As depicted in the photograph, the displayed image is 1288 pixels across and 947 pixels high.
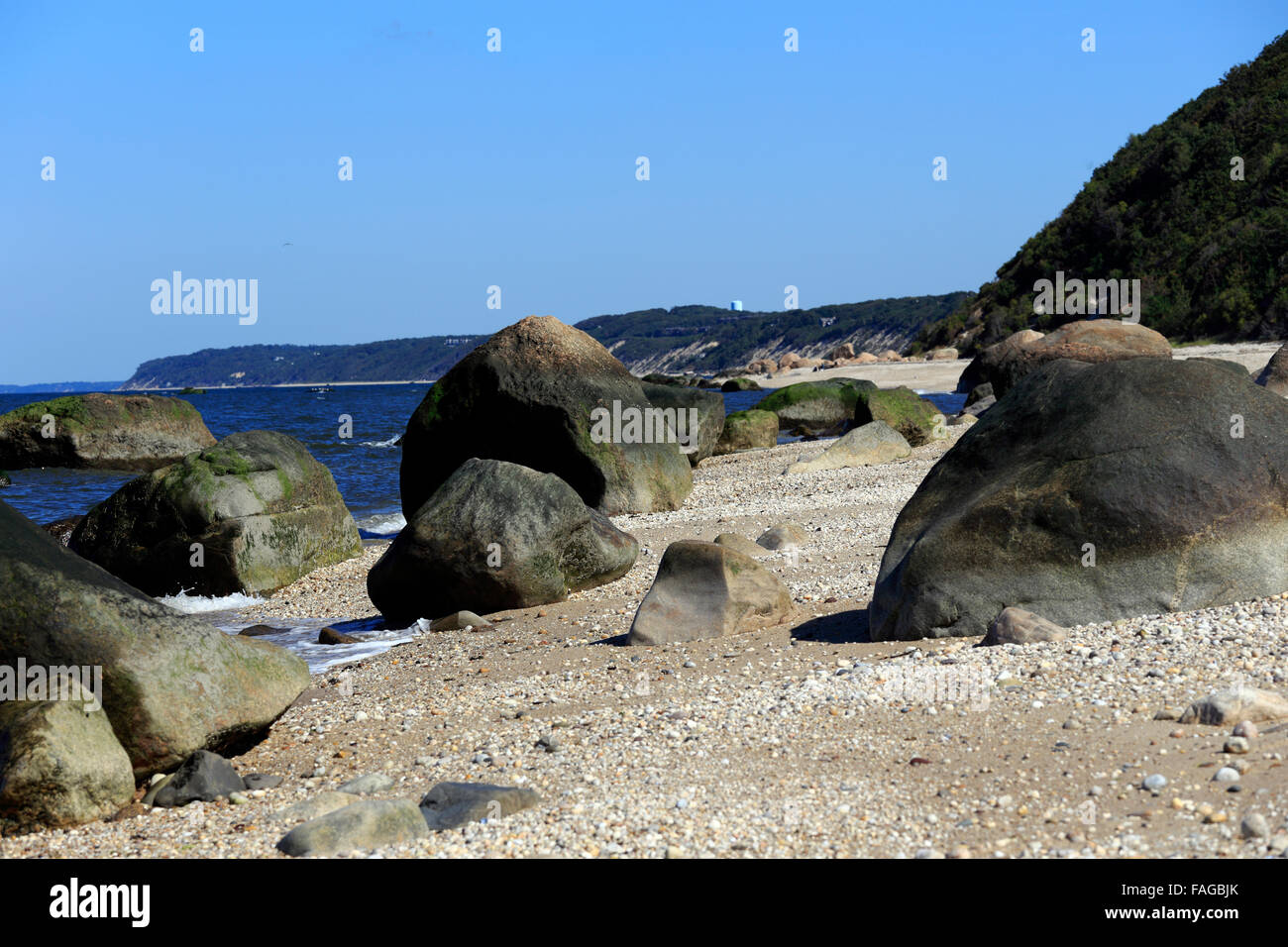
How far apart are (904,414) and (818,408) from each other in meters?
5.13

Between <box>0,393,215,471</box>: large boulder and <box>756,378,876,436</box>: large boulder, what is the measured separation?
610 inches

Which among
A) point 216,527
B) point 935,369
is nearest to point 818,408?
point 216,527

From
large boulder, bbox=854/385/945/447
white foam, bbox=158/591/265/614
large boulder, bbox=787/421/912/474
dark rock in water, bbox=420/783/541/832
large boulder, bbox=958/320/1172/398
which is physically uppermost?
large boulder, bbox=958/320/1172/398

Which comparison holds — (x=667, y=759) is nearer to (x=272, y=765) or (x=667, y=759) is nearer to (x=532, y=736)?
(x=532, y=736)

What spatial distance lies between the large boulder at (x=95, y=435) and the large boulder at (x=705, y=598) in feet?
76.3

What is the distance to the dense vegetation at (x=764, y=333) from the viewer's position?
12494 cm

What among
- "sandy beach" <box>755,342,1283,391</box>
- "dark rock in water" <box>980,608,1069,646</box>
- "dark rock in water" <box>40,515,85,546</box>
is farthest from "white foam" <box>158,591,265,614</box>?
"sandy beach" <box>755,342,1283,391</box>

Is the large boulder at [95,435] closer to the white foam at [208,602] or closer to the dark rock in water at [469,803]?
the white foam at [208,602]

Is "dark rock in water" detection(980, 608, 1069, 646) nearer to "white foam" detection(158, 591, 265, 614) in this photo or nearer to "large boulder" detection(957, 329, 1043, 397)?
"white foam" detection(158, 591, 265, 614)

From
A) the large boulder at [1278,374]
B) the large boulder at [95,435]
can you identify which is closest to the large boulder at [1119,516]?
the large boulder at [1278,374]

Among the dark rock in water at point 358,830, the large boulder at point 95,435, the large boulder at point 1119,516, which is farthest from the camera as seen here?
the large boulder at point 95,435

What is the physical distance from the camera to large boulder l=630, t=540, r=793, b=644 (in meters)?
7.74

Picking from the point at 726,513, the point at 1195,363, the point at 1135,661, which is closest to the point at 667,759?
the point at 1135,661
